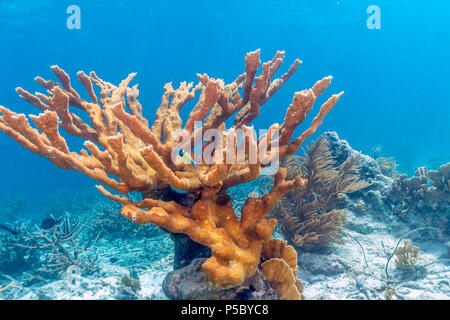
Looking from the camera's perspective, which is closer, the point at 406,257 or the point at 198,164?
the point at 198,164

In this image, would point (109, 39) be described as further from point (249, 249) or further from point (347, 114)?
point (347, 114)

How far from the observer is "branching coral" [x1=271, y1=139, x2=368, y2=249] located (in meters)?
4.17

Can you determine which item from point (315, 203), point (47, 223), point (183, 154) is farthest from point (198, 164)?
point (47, 223)

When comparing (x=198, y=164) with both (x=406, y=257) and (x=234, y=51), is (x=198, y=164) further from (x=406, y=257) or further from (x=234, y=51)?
(x=234, y=51)

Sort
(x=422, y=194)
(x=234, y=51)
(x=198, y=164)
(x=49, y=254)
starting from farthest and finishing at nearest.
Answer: (x=234, y=51) → (x=49, y=254) → (x=422, y=194) → (x=198, y=164)

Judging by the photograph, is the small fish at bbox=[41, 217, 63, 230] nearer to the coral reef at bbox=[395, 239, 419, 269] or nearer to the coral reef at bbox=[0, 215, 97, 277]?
the coral reef at bbox=[0, 215, 97, 277]

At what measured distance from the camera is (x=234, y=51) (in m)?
59.1

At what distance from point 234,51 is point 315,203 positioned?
198 feet

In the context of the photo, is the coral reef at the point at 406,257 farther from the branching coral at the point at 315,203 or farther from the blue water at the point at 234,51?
the blue water at the point at 234,51

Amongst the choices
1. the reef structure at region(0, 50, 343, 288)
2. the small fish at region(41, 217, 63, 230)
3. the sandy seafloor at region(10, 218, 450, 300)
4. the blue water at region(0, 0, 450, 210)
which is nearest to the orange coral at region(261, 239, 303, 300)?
the reef structure at region(0, 50, 343, 288)

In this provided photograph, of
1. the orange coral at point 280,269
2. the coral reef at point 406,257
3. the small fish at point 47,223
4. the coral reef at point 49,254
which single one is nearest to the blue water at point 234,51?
the coral reef at point 406,257

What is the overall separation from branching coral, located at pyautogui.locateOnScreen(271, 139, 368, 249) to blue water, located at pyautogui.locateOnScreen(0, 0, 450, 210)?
1965 cm
